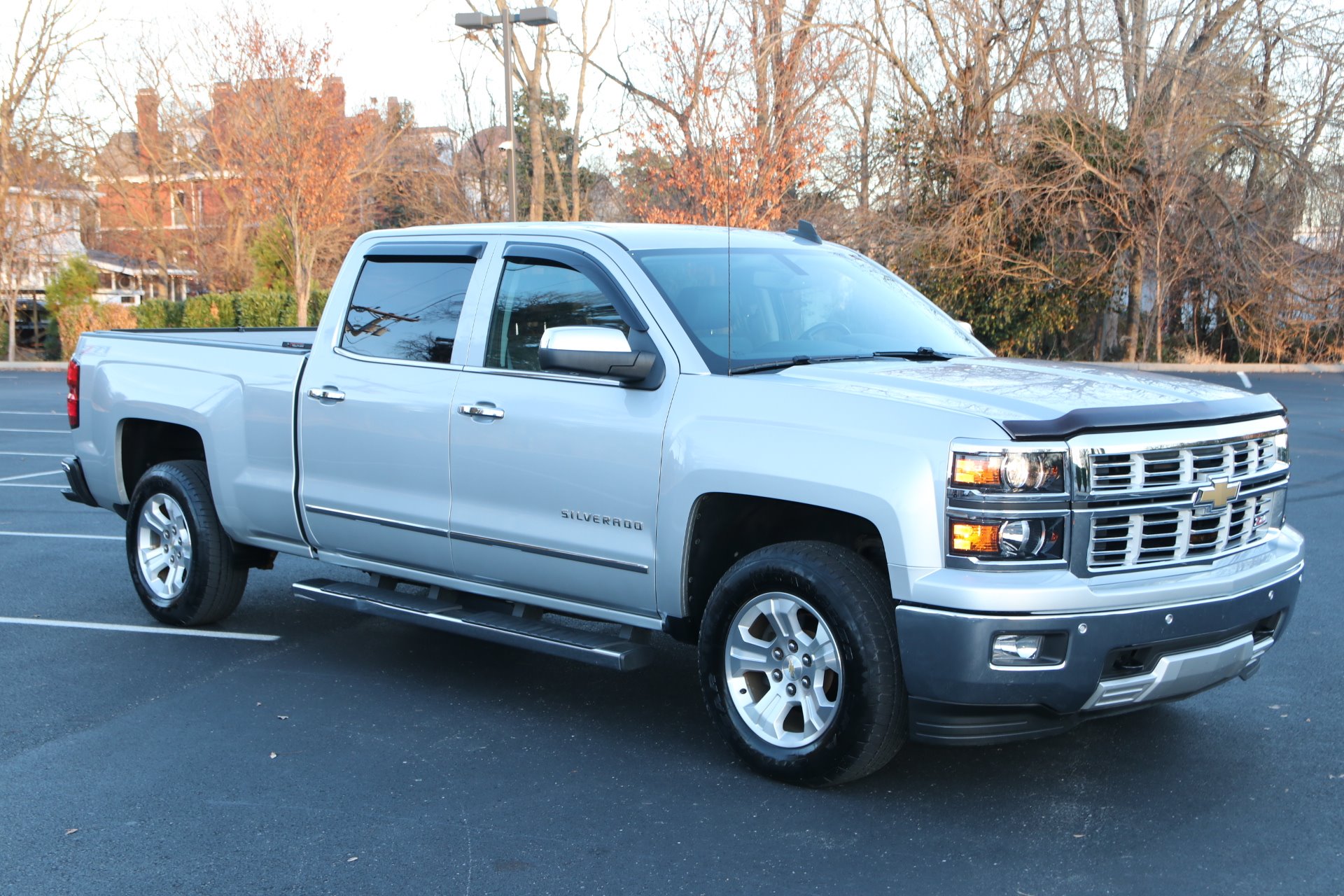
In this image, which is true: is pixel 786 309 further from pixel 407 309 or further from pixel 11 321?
→ pixel 11 321

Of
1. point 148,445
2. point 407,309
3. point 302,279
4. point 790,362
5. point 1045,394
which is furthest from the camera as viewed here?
point 302,279

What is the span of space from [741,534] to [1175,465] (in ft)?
5.32

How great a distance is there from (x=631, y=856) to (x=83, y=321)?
34635 mm

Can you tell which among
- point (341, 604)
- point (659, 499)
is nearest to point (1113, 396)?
point (659, 499)

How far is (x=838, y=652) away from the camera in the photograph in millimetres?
4605

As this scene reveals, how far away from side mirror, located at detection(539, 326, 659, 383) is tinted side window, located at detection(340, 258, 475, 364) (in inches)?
38.3

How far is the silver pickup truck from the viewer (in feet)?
14.0

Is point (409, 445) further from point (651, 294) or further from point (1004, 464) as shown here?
point (1004, 464)

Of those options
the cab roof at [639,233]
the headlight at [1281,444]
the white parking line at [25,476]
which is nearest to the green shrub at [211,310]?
the white parking line at [25,476]

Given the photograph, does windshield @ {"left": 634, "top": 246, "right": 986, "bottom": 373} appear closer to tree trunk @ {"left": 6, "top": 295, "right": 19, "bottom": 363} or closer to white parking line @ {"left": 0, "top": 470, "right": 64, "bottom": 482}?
white parking line @ {"left": 0, "top": 470, "right": 64, "bottom": 482}

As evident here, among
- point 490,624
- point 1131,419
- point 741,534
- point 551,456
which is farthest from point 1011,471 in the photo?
point 490,624

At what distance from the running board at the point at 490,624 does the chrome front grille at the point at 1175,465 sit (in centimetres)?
189

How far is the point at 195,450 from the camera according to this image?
7.86 m

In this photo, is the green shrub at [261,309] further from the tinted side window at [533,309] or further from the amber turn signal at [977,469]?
the amber turn signal at [977,469]
